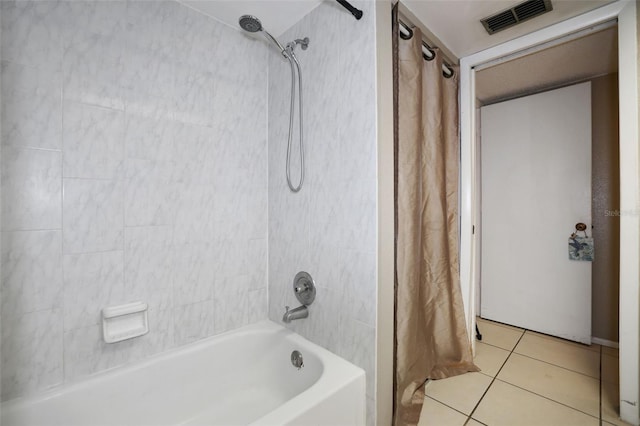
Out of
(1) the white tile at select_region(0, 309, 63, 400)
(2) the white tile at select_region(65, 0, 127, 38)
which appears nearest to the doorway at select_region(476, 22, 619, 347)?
(2) the white tile at select_region(65, 0, 127, 38)

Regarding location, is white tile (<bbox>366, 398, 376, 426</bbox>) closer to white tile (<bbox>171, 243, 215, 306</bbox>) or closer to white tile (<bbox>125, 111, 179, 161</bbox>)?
white tile (<bbox>171, 243, 215, 306</bbox>)

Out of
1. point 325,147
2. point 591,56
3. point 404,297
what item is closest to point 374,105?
point 325,147

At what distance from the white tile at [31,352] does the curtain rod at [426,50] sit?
86.1 inches

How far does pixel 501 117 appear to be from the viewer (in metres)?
2.70

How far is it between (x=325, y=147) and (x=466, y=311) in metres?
1.63

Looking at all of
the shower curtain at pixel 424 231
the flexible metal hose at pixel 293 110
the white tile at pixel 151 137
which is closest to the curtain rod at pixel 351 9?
the shower curtain at pixel 424 231

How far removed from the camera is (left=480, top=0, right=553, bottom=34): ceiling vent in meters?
1.51

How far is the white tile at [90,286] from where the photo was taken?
1.18m

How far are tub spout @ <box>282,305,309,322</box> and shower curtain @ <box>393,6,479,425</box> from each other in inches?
20.0

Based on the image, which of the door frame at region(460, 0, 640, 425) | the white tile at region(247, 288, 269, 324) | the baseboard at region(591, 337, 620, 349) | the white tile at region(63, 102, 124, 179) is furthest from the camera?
the baseboard at region(591, 337, 620, 349)

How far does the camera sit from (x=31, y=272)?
110 centimetres

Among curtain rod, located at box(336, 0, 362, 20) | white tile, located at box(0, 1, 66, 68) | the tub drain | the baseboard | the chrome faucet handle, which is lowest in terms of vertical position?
the baseboard

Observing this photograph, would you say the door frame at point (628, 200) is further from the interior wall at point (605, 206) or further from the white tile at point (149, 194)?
the white tile at point (149, 194)

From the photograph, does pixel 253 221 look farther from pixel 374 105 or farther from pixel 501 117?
pixel 501 117
